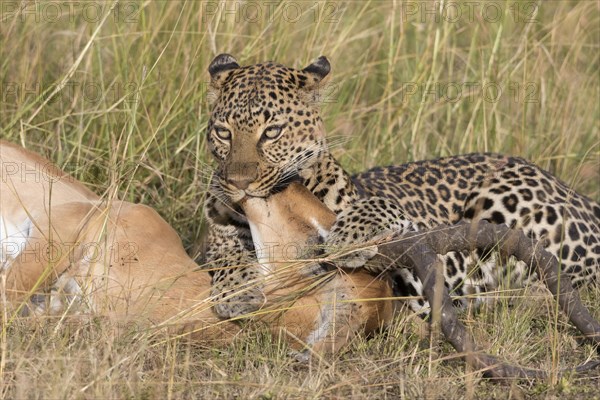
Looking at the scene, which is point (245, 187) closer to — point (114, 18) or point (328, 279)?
point (328, 279)

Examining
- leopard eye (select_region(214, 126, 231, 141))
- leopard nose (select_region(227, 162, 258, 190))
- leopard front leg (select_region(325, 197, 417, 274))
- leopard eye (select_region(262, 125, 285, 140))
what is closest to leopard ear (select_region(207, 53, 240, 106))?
leopard eye (select_region(214, 126, 231, 141))

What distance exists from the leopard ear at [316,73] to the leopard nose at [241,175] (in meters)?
0.69

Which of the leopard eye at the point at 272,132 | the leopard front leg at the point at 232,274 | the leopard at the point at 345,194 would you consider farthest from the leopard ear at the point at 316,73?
the leopard front leg at the point at 232,274

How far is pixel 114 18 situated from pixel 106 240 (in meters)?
2.49

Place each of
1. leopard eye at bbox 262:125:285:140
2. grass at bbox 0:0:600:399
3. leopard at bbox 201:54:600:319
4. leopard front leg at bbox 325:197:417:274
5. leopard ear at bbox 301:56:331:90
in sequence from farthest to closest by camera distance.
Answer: leopard ear at bbox 301:56:331:90 < leopard eye at bbox 262:125:285:140 < leopard at bbox 201:54:600:319 < leopard front leg at bbox 325:197:417:274 < grass at bbox 0:0:600:399

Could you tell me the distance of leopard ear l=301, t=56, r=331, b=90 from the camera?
5.24 m

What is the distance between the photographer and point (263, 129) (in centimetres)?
498

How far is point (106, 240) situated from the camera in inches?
184

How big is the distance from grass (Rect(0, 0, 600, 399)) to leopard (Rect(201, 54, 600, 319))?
0.24m

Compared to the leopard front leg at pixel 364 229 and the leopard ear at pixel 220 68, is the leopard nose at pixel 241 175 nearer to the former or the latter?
the leopard front leg at pixel 364 229

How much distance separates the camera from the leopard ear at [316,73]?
17.2ft

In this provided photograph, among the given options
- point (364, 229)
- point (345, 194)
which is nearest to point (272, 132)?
point (345, 194)

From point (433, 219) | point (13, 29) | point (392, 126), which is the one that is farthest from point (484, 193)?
point (13, 29)

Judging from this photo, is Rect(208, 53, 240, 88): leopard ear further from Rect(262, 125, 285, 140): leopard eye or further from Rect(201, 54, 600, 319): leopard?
Rect(262, 125, 285, 140): leopard eye
